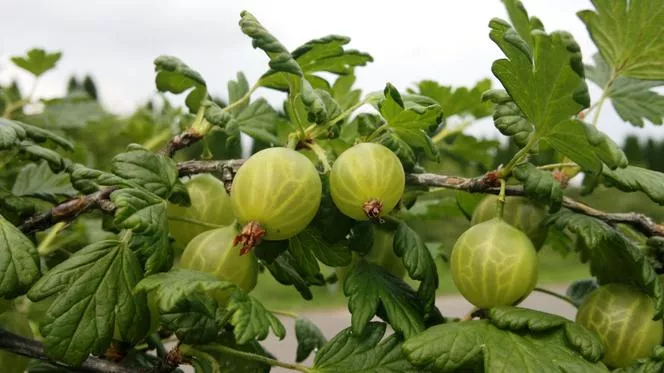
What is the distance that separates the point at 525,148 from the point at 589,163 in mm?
67

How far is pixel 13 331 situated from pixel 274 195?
0.36 meters

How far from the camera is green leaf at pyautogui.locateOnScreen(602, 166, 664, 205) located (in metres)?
0.72

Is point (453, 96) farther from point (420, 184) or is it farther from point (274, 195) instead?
point (274, 195)

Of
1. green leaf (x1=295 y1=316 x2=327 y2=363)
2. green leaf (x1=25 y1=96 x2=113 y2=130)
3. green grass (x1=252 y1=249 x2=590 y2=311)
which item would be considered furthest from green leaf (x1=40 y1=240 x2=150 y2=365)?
green grass (x1=252 y1=249 x2=590 y2=311)

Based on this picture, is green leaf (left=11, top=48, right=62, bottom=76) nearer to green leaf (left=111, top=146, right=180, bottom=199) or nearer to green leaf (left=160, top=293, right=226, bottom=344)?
green leaf (left=111, top=146, right=180, bottom=199)

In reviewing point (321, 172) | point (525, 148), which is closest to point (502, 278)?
point (525, 148)

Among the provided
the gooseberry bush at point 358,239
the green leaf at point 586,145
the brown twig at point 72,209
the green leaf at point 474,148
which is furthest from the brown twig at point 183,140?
the green leaf at point 474,148

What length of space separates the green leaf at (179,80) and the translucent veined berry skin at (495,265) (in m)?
0.37

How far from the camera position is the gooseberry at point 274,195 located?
2.30 feet

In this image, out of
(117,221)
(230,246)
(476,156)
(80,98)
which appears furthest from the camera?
(80,98)

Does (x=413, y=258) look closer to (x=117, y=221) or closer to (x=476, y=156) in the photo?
(x=117, y=221)

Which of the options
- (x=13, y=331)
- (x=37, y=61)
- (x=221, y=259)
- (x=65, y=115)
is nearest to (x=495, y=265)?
(x=221, y=259)

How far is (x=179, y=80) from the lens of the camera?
36.8 inches

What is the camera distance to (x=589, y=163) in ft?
2.36
